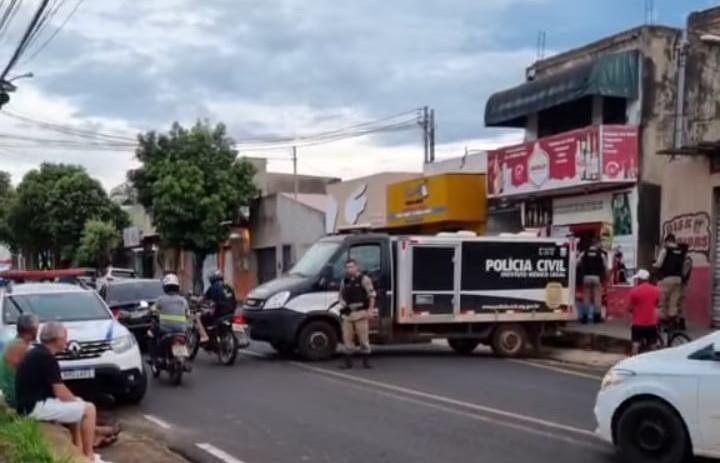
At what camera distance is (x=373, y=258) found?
17891 mm

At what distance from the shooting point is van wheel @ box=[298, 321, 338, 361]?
17094mm

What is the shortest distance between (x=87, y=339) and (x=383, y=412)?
366cm

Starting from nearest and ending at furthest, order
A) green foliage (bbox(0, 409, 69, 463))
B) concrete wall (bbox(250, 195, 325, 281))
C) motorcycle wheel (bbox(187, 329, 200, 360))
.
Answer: green foliage (bbox(0, 409, 69, 463)) → motorcycle wheel (bbox(187, 329, 200, 360)) → concrete wall (bbox(250, 195, 325, 281))

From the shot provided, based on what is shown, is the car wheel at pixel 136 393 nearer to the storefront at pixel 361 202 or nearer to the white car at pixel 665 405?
the white car at pixel 665 405

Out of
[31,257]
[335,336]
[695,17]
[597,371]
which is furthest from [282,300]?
[31,257]

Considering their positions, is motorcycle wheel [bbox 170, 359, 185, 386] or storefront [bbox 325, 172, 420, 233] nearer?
motorcycle wheel [bbox 170, 359, 185, 386]

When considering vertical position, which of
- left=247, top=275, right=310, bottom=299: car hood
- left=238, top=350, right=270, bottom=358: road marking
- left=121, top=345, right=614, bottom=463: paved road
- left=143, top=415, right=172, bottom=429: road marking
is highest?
left=247, top=275, right=310, bottom=299: car hood

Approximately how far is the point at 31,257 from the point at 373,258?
168ft

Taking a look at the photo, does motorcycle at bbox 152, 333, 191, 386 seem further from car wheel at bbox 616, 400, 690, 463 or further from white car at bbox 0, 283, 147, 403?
car wheel at bbox 616, 400, 690, 463

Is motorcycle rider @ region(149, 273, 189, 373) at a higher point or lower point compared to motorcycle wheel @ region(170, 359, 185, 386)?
higher

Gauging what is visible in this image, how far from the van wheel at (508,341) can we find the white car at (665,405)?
9.64 meters

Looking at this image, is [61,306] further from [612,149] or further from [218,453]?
[612,149]

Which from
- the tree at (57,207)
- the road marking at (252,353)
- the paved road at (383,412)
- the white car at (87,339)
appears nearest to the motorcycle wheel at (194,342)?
the paved road at (383,412)

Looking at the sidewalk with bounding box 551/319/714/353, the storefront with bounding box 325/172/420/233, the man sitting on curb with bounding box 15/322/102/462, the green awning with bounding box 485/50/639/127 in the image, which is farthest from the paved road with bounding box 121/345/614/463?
the storefront with bounding box 325/172/420/233
